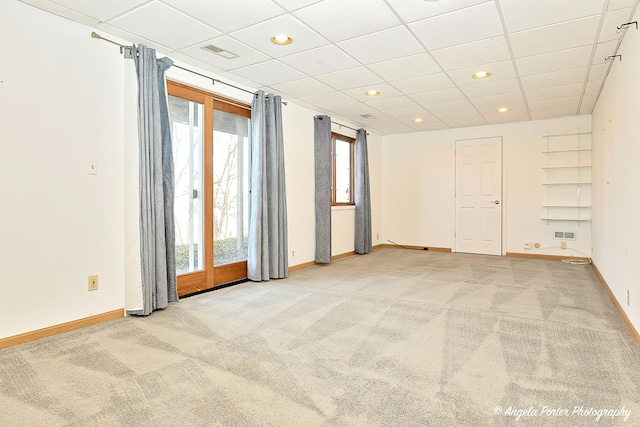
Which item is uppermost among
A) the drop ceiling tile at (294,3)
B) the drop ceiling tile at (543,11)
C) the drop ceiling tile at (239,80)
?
the drop ceiling tile at (239,80)

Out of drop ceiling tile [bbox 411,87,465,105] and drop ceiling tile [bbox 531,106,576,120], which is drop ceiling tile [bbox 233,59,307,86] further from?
drop ceiling tile [bbox 531,106,576,120]

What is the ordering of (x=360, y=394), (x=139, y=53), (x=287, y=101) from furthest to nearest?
(x=287, y=101)
(x=139, y=53)
(x=360, y=394)

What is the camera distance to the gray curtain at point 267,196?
4.60 metres

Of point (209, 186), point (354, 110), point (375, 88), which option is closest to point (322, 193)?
point (354, 110)

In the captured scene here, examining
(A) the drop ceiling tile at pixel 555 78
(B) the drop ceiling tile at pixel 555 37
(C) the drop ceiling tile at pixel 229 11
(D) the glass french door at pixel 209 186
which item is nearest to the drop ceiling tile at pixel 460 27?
(B) the drop ceiling tile at pixel 555 37

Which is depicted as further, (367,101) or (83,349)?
(367,101)

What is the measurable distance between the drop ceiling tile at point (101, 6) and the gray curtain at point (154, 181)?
18.2 inches

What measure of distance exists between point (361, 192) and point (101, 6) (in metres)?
4.86

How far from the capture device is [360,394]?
1.96 meters

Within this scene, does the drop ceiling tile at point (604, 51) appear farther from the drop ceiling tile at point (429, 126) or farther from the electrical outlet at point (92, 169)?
the electrical outlet at point (92, 169)

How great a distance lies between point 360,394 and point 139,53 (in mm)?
3181

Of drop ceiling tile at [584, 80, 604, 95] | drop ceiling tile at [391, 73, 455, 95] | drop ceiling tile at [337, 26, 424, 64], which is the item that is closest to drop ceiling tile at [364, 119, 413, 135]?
drop ceiling tile at [391, 73, 455, 95]

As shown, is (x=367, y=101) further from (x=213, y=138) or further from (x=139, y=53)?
(x=139, y=53)

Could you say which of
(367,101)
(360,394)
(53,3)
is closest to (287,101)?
(367,101)
